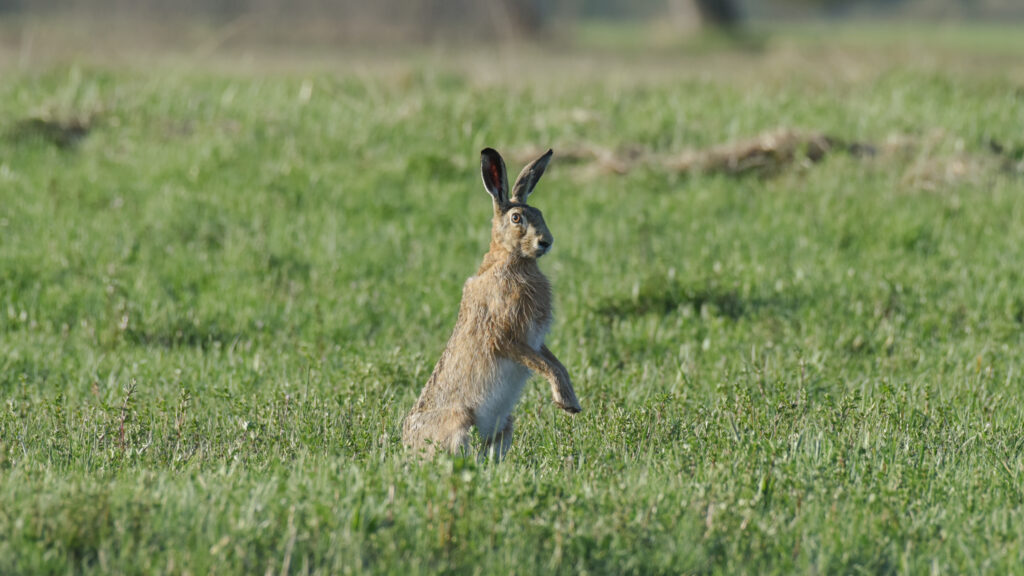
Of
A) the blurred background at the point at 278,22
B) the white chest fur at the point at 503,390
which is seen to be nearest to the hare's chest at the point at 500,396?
the white chest fur at the point at 503,390

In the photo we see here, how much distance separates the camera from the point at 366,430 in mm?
5875

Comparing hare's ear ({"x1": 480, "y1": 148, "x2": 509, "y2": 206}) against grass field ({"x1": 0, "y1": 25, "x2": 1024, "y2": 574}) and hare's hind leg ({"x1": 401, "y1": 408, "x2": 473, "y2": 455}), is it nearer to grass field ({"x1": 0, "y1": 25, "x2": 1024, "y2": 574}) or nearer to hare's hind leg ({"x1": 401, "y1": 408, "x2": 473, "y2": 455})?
hare's hind leg ({"x1": 401, "y1": 408, "x2": 473, "y2": 455})

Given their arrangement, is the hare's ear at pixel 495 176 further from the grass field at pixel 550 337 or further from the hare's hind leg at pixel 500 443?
the grass field at pixel 550 337

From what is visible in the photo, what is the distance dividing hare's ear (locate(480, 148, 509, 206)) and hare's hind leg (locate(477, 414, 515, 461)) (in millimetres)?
986

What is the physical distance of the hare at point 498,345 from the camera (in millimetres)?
5309

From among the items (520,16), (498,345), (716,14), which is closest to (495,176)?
(498,345)

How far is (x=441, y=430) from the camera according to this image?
530 centimetres

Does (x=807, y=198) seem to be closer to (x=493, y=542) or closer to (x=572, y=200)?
(x=572, y=200)

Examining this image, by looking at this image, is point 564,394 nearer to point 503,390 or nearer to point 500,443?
point 503,390

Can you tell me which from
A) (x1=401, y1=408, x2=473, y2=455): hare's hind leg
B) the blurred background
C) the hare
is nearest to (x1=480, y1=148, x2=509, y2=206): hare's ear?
the hare

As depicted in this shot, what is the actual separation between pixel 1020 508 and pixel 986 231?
5.20m

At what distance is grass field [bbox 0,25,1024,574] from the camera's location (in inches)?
175

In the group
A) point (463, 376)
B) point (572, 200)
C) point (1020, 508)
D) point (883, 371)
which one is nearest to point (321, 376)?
point (463, 376)

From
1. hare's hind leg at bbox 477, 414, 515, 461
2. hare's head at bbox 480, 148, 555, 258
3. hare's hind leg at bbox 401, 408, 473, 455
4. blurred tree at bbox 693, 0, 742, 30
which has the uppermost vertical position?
blurred tree at bbox 693, 0, 742, 30
